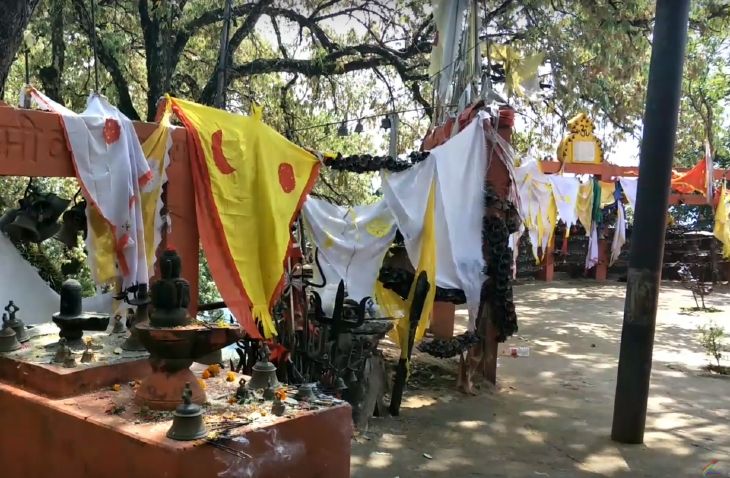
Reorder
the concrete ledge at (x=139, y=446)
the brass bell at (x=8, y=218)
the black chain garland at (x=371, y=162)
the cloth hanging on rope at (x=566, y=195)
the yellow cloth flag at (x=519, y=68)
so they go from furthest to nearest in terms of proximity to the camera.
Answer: the cloth hanging on rope at (x=566, y=195) < the yellow cloth flag at (x=519, y=68) < the black chain garland at (x=371, y=162) < the brass bell at (x=8, y=218) < the concrete ledge at (x=139, y=446)

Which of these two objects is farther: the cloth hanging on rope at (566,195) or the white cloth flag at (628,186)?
the white cloth flag at (628,186)

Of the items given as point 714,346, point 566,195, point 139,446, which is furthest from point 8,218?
point 566,195

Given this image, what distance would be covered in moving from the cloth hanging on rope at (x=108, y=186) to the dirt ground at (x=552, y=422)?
2.32 meters

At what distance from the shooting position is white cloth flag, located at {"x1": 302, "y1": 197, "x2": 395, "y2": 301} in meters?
6.76

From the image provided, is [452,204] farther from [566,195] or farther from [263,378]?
[566,195]

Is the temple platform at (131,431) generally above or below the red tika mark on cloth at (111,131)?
below

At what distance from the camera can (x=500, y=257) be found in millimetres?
7219

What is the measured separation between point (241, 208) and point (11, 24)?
228 centimetres

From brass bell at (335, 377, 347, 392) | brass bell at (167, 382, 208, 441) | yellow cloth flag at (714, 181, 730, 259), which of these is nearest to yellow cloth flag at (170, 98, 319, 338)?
brass bell at (335, 377, 347, 392)

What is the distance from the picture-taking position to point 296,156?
599cm

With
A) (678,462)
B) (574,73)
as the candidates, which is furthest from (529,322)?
(678,462)

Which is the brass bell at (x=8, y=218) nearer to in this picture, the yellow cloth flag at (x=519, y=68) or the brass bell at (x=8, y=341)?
the brass bell at (x=8, y=341)

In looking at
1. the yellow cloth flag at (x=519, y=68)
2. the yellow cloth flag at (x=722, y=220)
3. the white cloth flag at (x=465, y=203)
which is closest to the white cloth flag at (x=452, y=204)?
the white cloth flag at (x=465, y=203)

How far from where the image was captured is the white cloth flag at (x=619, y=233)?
→ 59.0 ft
